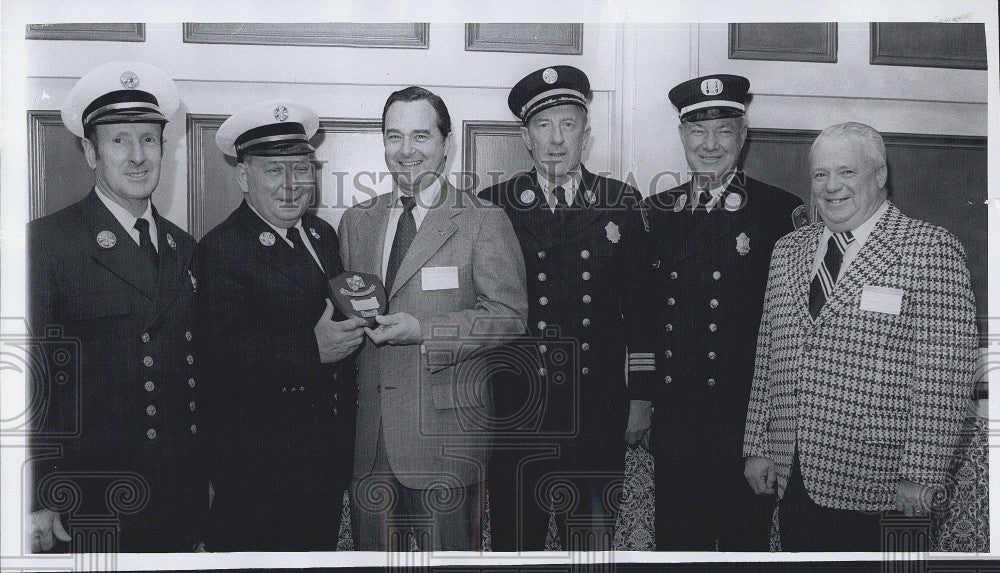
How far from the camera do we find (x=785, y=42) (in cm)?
269

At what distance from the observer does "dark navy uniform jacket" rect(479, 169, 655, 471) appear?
102 inches

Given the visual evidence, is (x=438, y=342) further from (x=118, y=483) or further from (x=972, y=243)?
(x=972, y=243)

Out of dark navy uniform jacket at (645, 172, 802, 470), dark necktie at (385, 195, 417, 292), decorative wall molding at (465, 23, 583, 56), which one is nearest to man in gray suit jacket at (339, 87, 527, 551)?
dark necktie at (385, 195, 417, 292)

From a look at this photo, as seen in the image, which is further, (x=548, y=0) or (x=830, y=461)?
(x=548, y=0)

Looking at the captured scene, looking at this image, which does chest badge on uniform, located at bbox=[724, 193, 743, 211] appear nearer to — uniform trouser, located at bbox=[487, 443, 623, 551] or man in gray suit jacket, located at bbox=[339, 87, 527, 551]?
man in gray suit jacket, located at bbox=[339, 87, 527, 551]

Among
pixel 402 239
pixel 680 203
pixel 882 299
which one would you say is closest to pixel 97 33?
pixel 402 239

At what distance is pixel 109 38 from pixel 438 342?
1.32 m

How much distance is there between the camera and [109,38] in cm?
261

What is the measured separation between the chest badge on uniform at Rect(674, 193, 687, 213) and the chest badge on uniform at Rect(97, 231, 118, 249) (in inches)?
64.1

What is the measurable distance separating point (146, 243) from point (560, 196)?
1.21 m

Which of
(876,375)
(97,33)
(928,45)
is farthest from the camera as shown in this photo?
(928,45)

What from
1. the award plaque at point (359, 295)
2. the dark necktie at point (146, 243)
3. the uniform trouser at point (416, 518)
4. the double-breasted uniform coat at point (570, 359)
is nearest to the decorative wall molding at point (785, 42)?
the double-breasted uniform coat at point (570, 359)

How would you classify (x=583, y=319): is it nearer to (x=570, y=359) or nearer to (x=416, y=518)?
(x=570, y=359)

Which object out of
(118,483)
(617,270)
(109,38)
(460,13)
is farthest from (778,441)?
(109,38)
